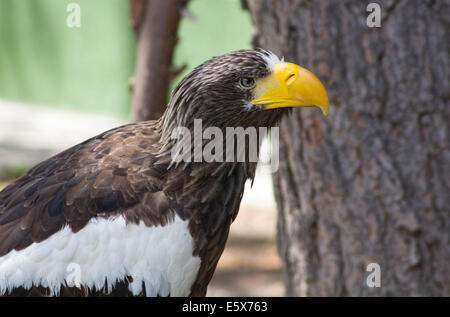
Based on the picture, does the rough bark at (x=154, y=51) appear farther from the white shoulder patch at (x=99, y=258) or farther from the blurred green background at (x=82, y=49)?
the blurred green background at (x=82, y=49)

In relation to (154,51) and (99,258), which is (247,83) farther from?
(154,51)

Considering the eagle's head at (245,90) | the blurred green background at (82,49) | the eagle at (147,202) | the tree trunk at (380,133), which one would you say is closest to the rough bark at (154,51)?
the tree trunk at (380,133)

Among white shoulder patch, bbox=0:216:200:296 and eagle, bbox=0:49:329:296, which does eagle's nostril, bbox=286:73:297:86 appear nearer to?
eagle, bbox=0:49:329:296

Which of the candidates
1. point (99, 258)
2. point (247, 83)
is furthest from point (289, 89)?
point (99, 258)

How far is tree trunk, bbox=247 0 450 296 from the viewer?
146 inches

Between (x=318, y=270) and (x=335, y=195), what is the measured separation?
1.74 feet

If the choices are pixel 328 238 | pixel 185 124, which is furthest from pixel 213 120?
pixel 328 238

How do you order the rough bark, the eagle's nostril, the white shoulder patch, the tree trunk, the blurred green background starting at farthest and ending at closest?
1. the blurred green background
2. the rough bark
3. the tree trunk
4. the eagle's nostril
5. the white shoulder patch

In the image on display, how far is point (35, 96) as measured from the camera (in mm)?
10352

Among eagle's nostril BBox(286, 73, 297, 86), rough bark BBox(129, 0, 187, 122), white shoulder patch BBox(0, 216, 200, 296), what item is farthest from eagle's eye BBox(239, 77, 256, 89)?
rough bark BBox(129, 0, 187, 122)

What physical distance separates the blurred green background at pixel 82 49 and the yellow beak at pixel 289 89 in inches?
251

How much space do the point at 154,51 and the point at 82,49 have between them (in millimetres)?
6144

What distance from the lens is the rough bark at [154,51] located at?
3893mm

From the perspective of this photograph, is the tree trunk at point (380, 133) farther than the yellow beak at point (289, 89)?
Yes
